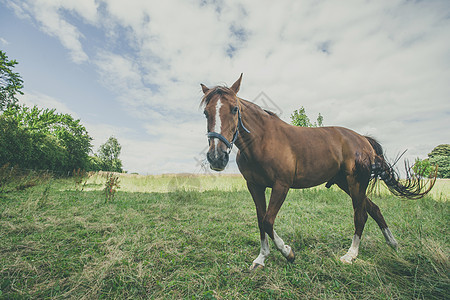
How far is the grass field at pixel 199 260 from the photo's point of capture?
1.91m

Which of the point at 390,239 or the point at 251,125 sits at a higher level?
the point at 251,125

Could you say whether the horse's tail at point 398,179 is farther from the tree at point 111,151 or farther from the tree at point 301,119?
the tree at point 111,151

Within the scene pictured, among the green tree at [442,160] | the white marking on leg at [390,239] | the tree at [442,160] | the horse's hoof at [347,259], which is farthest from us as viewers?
the green tree at [442,160]

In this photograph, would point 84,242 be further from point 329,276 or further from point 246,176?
point 329,276

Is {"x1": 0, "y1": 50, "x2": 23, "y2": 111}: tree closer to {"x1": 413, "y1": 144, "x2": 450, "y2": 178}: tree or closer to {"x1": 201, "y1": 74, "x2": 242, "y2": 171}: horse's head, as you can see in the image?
{"x1": 201, "y1": 74, "x2": 242, "y2": 171}: horse's head

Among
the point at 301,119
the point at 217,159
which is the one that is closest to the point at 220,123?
the point at 217,159

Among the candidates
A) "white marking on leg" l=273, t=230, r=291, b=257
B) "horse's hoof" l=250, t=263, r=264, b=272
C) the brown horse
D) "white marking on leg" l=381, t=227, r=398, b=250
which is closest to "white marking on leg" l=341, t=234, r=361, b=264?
the brown horse

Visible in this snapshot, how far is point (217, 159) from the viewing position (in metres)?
2.07

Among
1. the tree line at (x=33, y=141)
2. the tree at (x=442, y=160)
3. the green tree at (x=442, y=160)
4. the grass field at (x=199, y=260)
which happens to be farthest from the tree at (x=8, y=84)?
the green tree at (x=442, y=160)

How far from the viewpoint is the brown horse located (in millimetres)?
2330

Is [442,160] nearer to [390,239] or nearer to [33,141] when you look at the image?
[390,239]

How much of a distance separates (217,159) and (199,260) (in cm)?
160

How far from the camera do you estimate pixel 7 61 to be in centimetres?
1552

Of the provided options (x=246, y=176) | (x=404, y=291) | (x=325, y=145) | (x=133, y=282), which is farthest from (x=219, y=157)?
(x=404, y=291)
